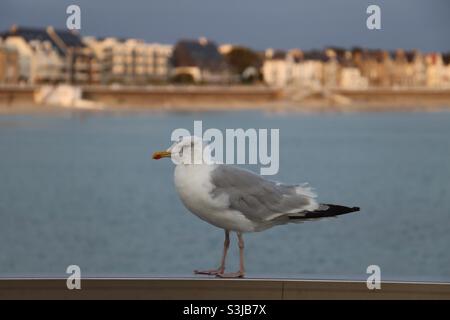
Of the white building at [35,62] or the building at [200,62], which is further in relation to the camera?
the building at [200,62]

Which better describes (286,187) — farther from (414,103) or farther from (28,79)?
(414,103)

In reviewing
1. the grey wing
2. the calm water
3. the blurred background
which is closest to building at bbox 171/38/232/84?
the blurred background

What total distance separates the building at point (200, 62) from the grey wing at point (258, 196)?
58767mm

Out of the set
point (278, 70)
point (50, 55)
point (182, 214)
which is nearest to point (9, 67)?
point (50, 55)

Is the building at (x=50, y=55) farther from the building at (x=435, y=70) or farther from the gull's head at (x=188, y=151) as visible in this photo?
the gull's head at (x=188, y=151)

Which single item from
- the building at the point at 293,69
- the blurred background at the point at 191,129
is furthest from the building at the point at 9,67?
the building at the point at 293,69

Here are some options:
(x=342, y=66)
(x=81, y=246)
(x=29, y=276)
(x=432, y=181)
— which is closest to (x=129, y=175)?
(x=432, y=181)

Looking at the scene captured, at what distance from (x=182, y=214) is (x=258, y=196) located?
1522cm

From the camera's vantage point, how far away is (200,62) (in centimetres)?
6319

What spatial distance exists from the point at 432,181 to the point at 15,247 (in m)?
13.2

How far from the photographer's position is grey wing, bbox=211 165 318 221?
2137 mm

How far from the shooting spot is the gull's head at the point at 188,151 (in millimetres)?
2072
